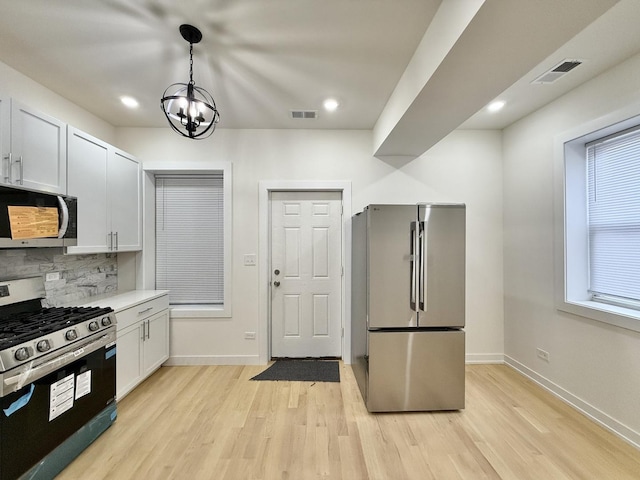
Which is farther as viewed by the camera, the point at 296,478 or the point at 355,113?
the point at 355,113

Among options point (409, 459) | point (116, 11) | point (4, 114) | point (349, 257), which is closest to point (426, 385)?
point (409, 459)

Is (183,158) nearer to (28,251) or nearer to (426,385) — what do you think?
(28,251)

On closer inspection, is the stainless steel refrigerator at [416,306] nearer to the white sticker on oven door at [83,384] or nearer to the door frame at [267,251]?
the door frame at [267,251]

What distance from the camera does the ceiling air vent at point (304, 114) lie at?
2.86m

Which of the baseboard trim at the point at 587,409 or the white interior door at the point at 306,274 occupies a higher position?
the white interior door at the point at 306,274

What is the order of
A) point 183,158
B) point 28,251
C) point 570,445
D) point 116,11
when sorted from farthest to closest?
point 183,158 < point 28,251 < point 570,445 < point 116,11

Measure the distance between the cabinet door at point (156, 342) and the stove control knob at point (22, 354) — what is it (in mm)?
1281

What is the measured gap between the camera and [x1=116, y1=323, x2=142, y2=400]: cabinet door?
2422 mm

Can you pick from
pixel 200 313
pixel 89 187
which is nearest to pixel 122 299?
pixel 200 313

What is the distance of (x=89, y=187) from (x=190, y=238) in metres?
1.17

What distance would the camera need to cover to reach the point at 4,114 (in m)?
1.81

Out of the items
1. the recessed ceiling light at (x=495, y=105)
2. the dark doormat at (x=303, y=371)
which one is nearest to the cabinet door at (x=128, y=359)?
the dark doormat at (x=303, y=371)

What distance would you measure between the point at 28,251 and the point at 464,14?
11.1 ft

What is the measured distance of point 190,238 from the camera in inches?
136
